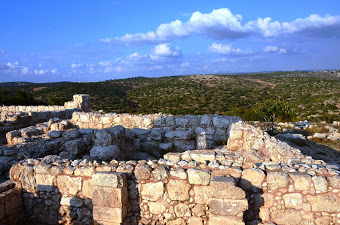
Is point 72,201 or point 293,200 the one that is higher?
point 293,200

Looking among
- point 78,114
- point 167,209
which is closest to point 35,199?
point 167,209

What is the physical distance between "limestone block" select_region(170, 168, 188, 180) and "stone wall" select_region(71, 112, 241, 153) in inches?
157

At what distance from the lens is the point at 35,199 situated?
401 centimetres

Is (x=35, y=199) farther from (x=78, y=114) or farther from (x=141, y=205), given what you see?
(x=78, y=114)

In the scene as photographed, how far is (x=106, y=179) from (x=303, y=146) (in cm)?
848

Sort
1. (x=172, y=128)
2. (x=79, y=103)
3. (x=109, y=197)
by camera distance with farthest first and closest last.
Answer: (x=79, y=103), (x=172, y=128), (x=109, y=197)

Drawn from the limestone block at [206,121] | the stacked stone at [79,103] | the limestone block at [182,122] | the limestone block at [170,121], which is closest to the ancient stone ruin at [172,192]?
the limestone block at [206,121]

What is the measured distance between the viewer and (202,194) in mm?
3445

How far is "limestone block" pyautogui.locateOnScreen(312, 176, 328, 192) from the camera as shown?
315cm

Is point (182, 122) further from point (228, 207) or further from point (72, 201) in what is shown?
point (228, 207)

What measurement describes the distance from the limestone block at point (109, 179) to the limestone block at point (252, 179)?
1.76 metres

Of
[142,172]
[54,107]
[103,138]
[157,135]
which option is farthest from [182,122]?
[54,107]

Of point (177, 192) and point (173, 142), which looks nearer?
point (177, 192)

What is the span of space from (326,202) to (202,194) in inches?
65.2
